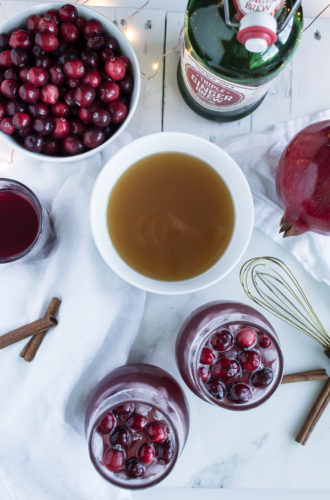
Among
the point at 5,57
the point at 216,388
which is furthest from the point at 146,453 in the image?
the point at 5,57

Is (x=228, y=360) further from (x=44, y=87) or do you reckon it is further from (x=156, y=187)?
(x=44, y=87)

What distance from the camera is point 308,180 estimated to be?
595mm

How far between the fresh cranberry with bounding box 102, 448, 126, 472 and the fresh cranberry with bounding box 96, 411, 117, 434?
3cm

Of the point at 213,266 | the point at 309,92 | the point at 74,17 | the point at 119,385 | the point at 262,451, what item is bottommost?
the point at 262,451

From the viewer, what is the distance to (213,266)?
668mm

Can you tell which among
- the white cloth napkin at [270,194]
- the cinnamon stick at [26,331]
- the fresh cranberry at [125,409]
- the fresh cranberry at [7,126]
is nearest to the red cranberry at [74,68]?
the fresh cranberry at [7,126]

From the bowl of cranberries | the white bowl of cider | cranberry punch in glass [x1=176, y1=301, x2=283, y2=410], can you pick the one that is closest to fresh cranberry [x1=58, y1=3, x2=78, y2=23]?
the bowl of cranberries

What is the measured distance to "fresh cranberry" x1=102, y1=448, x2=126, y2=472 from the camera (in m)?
0.63

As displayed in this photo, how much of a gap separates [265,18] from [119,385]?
50cm

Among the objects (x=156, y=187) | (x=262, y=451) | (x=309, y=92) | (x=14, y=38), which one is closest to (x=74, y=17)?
(x=14, y=38)

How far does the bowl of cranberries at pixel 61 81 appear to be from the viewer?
63 centimetres

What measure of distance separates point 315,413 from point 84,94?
62cm

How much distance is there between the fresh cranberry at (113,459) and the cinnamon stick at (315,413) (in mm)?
311

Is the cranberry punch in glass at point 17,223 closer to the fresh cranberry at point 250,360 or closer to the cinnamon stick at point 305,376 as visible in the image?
the fresh cranberry at point 250,360
